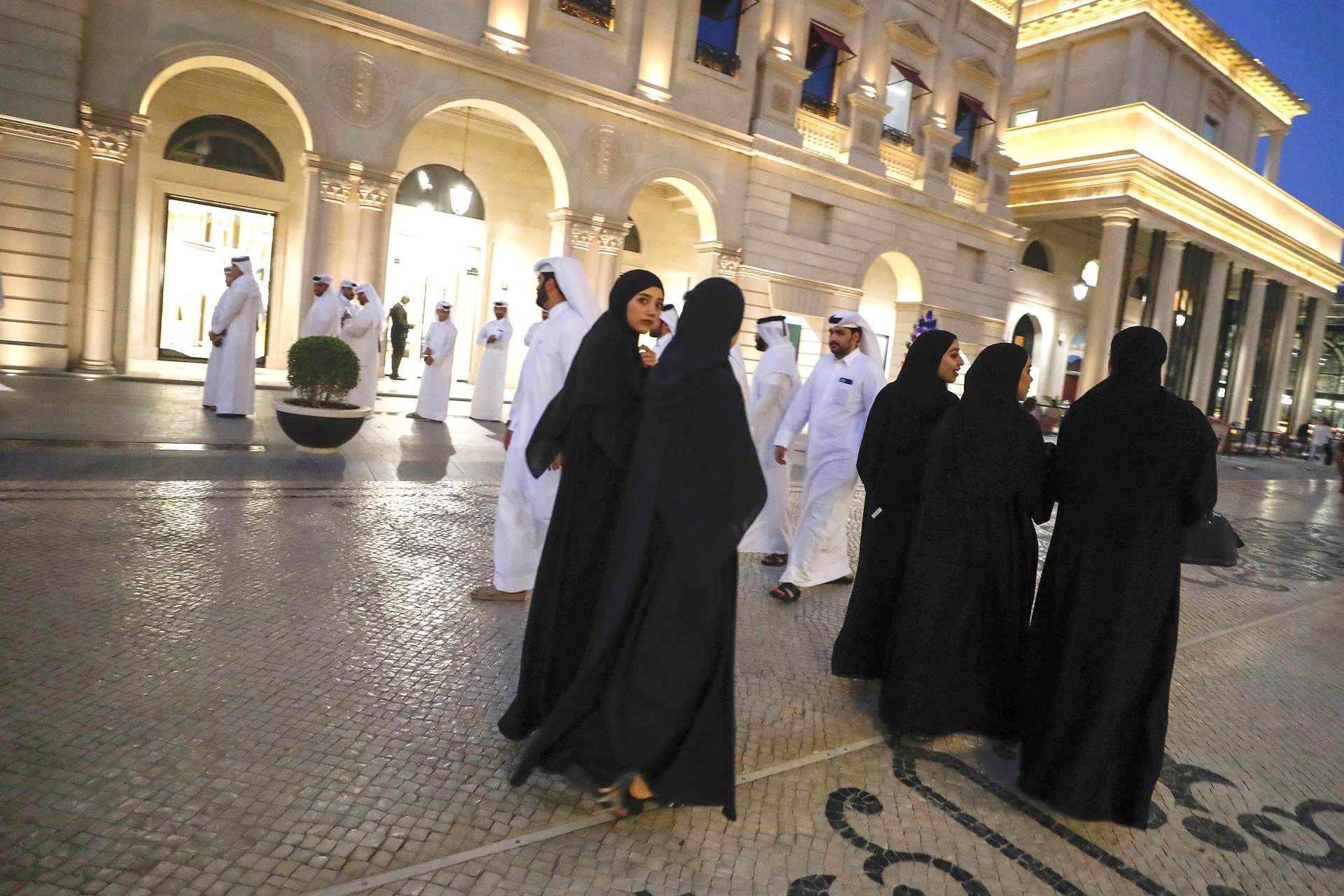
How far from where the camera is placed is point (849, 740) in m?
3.38

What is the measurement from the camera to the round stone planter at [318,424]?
25.8ft

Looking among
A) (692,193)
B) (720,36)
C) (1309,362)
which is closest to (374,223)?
(692,193)

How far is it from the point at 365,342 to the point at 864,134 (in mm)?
13277

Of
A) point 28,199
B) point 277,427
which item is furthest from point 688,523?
point 28,199

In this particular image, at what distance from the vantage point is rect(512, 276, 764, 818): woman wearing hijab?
8.34ft

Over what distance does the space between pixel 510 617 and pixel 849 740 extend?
1.89m

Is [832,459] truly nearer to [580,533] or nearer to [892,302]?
[580,533]

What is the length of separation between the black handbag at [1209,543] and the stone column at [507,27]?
564 inches

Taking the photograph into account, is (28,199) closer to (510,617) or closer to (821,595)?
(510,617)

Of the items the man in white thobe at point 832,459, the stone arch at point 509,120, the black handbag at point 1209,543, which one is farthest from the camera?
the stone arch at point 509,120

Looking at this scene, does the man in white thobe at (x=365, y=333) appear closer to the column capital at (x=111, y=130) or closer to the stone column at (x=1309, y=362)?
the column capital at (x=111, y=130)

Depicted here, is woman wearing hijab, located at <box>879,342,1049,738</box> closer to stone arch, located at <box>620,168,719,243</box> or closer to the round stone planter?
the round stone planter

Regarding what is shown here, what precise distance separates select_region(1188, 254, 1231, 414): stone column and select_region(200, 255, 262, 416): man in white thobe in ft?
103

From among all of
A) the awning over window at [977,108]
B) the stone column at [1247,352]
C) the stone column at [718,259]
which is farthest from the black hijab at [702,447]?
the stone column at [1247,352]
